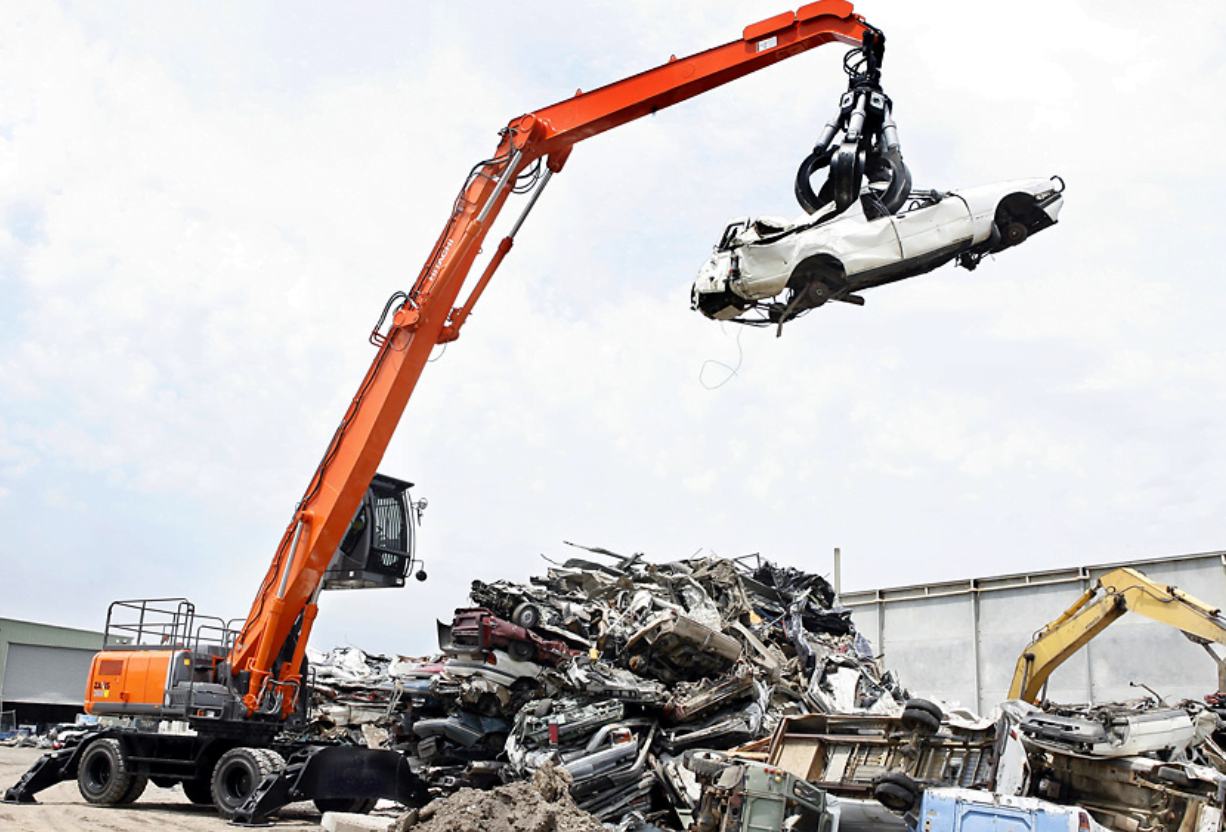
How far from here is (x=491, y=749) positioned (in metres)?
11.3

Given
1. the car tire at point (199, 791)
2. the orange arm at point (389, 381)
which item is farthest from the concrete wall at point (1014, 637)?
the car tire at point (199, 791)

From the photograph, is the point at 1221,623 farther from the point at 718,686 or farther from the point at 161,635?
the point at 161,635

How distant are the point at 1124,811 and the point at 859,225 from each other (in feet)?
16.4

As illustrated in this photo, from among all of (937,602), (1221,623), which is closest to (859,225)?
(1221,623)

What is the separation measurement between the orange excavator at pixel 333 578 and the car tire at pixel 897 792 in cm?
577

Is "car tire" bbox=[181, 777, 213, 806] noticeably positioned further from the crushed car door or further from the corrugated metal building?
the corrugated metal building

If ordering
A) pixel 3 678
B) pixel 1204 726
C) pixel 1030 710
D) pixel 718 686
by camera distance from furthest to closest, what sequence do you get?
pixel 3 678 < pixel 718 686 < pixel 1204 726 < pixel 1030 710

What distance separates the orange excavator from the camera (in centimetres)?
1070

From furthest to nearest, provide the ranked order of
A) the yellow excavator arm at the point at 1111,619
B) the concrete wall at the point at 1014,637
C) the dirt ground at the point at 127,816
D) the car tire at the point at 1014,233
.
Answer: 1. the concrete wall at the point at 1014,637
2. the yellow excavator arm at the point at 1111,619
3. the dirt ground at the point at 127,816
4. the car tire at the point at 1014,233

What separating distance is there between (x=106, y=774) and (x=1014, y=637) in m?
13.7

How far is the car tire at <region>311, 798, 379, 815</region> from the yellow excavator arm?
30.8 feet

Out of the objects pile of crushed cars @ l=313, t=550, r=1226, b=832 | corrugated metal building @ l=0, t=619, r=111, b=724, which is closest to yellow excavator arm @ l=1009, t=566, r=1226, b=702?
pile of crushed cars @ l=313, t=550, r=1226, b=832

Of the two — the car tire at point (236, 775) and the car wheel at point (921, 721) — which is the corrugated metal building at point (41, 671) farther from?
the car wheel at point (921, 721)

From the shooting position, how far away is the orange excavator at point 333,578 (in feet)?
35.1
